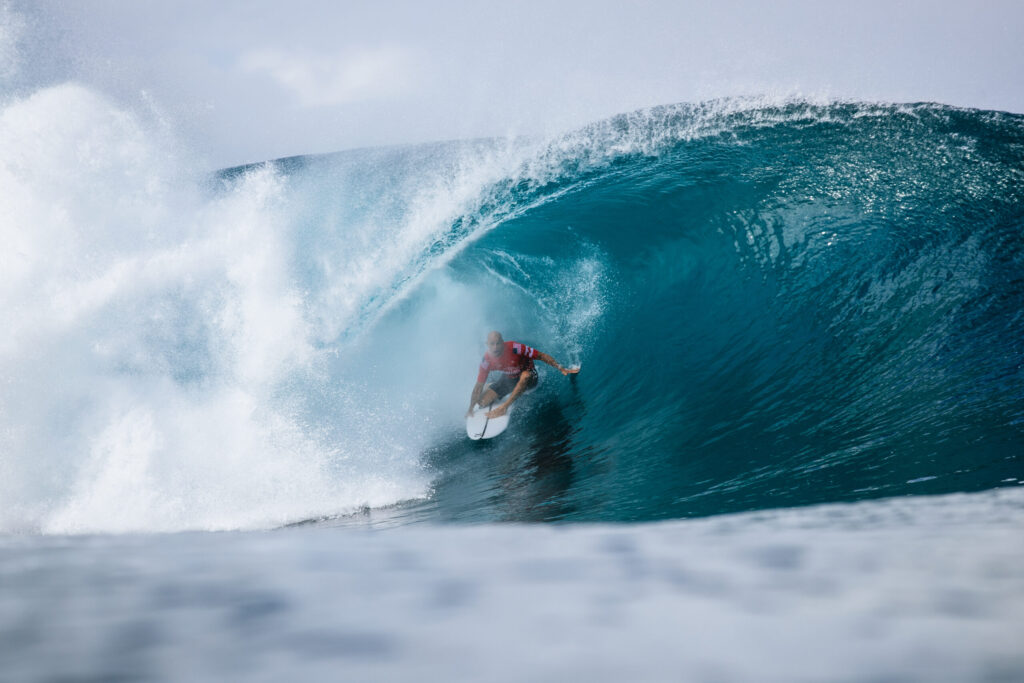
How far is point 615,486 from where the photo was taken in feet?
13.3

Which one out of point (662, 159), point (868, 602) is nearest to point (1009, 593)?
point (868, 602)

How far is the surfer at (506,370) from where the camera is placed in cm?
599

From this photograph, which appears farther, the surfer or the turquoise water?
the surfer

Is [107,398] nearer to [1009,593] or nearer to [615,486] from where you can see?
[615,486]

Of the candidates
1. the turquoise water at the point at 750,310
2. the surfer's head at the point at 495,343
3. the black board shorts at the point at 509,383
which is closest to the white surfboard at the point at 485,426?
the turquoise water at the point at 750,310

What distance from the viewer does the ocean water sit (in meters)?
0.38

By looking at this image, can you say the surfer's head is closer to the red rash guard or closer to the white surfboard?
the red rash guard

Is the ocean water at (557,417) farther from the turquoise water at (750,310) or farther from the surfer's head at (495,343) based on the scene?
the surfer's head at (495,343)

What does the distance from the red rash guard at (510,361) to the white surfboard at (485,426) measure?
1.48ft

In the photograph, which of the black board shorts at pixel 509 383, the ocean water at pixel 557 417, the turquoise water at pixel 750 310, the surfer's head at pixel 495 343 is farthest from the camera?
the black board shorts at pixel 509 383

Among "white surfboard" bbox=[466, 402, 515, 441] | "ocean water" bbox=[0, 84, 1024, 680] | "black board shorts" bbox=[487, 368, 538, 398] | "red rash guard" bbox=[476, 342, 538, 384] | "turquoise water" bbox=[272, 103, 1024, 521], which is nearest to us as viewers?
"ocean water" bbox=[0, 84, 1024, 680]

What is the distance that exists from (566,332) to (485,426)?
210 centimetres

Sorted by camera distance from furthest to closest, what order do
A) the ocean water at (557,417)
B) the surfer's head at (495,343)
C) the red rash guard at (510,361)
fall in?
1. the red rash guard at (510,361)
2. the surfer's head at (495,343)
3. the ocean water at (557,417)

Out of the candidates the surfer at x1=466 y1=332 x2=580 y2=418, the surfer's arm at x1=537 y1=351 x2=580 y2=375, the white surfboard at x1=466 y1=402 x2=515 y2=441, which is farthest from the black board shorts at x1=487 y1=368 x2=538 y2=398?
the white surfboard at x1=466 y1=402 x2=515 y2=441
